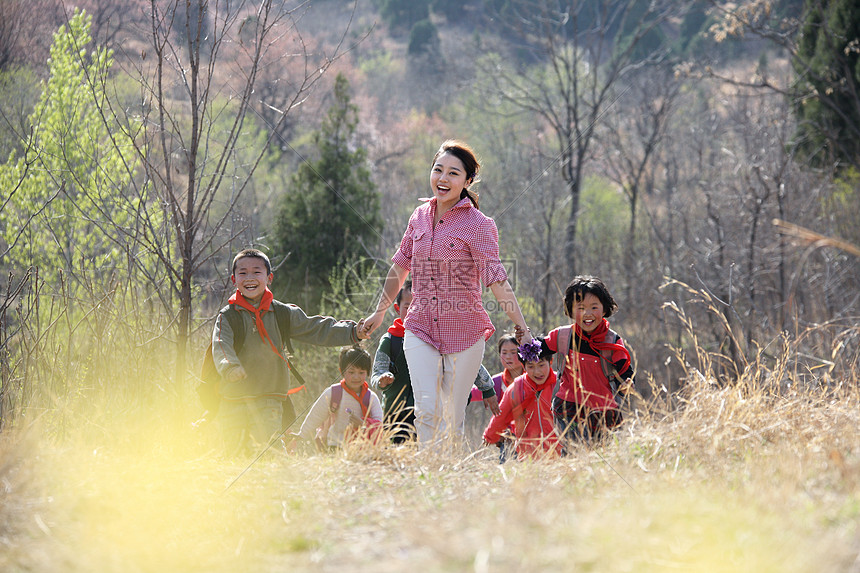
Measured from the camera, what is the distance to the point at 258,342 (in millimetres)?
4055

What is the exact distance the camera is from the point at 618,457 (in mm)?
2975

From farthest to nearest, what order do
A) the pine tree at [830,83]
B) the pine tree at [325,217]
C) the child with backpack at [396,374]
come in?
the pine tree at [830,83], the pine tree at [325,217], the child with backpack at [396,374]

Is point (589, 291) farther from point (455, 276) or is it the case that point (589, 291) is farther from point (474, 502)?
point (474, 502)

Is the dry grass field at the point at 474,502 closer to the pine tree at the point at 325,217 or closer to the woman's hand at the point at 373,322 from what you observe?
the woman's hand at the point at 373,322

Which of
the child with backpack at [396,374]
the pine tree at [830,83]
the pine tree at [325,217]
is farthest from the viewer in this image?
the pine tree at [830,83]

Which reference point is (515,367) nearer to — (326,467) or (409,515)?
(326,467)

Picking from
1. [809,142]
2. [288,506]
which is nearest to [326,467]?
[288,506]

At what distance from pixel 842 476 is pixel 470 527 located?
117cm

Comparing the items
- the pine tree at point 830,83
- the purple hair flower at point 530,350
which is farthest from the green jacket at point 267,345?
the pine tree at point 830,83

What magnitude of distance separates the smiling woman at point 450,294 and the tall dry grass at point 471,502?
0.48 m

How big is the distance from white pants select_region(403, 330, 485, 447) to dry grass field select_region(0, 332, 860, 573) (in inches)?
14.6

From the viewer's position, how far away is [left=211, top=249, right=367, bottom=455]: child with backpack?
13.1 ft

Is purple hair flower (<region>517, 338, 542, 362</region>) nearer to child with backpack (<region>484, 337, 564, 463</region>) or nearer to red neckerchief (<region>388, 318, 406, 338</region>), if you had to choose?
child with backpack (<region>484, 337, 564, 463</region>)

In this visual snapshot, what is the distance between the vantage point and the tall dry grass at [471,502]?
6.25ft
